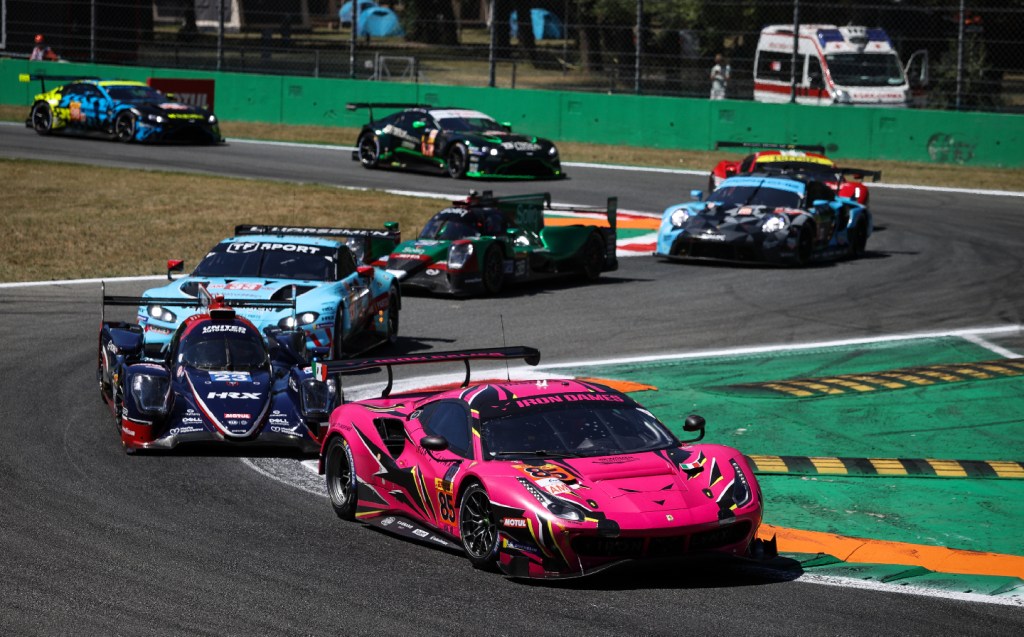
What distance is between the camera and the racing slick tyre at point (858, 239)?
23.9m

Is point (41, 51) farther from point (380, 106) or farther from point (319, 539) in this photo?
point (319, 539)

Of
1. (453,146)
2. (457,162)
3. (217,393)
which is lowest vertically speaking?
(217,393)

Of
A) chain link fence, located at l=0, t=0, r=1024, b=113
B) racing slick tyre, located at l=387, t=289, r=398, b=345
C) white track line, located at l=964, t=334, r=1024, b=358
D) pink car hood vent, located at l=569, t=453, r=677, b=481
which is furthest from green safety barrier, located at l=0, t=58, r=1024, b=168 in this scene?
pink car hood vent, located at l=569, t=453, r=677, b=481

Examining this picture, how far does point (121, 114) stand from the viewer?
118ft

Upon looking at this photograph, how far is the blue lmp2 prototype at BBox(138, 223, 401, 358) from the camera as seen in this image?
15.0m

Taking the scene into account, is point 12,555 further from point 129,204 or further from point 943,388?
point 129,204

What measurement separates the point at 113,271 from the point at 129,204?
641 cm

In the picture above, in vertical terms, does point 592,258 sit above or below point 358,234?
below

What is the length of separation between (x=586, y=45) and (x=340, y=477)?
30784 millimetres

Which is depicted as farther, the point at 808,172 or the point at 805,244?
the point at 808,172

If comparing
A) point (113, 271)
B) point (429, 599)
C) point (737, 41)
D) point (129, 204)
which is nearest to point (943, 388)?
point (429, 599)

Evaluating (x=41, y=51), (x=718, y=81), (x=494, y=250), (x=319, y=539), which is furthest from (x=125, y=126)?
(x=319, y=539)

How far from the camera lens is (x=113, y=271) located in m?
21.7

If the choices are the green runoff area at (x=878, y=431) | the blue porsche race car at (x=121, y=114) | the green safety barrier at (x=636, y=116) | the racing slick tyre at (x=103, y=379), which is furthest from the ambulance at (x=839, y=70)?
the racing slick tyre at (x=103, y=379)
